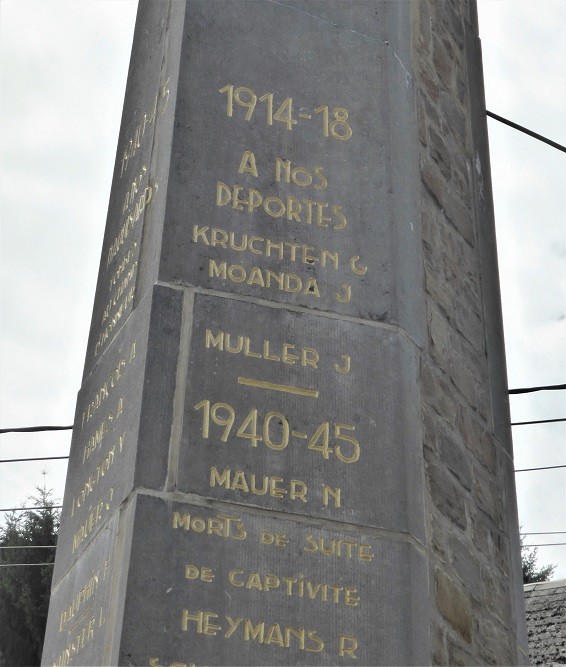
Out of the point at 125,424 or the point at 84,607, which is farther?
the point at 125,424

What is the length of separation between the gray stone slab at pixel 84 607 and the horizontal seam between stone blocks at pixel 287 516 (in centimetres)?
22

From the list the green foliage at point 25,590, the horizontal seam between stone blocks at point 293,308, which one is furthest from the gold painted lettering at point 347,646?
the green foliage at point 25,590

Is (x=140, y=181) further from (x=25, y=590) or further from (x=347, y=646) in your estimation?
(x=25, y=590)

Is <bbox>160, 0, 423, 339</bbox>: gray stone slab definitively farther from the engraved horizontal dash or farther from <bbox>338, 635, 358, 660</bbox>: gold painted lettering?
<bbox>338, 635, 358, 660</bbox>: gold painted lettering

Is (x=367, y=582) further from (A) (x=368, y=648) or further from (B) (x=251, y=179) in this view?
(B) (x=251, y=179)

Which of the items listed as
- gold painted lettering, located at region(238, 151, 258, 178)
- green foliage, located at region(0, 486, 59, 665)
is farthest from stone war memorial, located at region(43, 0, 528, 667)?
green foliage, located at region(0, 486, 59, 665)

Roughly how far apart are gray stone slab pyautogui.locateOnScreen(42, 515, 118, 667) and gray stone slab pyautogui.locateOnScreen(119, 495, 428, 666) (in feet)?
0.69

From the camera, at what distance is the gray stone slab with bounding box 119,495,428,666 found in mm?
4453

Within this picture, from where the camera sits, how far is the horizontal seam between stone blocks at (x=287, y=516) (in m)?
4.69

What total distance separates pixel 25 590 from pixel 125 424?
15.8 meters

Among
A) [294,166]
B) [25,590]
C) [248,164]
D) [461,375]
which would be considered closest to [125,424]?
[248,164]

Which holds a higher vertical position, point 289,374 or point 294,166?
point 294,166

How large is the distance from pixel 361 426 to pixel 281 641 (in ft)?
3.21

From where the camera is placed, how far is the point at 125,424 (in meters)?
5.02
